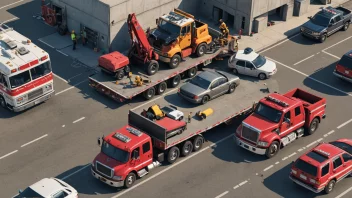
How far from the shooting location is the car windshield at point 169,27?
46375mm

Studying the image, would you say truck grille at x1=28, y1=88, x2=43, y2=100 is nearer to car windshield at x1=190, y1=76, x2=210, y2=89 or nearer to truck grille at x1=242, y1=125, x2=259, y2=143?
car windshield at x1=190, y1=76, x2=210, y2=89

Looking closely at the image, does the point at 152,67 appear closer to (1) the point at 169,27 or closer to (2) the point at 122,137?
(1) the point at 169,27

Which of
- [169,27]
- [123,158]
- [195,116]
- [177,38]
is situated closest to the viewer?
[123,158]

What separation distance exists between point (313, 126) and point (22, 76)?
18.2 m

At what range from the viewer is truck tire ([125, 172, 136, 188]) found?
36094mm

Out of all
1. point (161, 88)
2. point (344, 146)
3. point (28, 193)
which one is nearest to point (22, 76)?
point (161, 88)

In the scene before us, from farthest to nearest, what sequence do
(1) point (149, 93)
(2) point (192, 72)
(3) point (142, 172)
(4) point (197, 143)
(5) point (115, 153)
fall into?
(2) point (192, 72)
(1) point (149, 93)
(4) point (197, 143)
(3) point (142, 172)
(5) point (115, 153)

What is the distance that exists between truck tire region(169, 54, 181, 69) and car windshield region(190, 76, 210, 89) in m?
3.16

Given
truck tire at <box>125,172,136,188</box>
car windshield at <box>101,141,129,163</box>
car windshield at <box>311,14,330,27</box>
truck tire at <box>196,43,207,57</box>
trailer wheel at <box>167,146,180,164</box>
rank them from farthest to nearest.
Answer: car windshield at <box>311,14,330,27</box> < truck tire at <box>196,43,207,57</box> < trailer wheel at <box>167,146,180,164</box> < truck tire at <box>125,172,136,188</box> < car windshield at <box>101,141,129,163</box>

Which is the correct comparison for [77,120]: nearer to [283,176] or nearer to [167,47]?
[167,47]

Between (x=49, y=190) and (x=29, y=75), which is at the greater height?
(x=29, y=75)

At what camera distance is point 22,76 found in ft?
138

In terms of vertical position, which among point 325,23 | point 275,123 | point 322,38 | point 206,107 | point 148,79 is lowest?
point 322,38

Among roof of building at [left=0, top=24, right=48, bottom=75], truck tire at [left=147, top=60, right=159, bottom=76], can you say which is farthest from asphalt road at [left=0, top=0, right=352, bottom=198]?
roof of building at [left=0, top=24, right=48, bottom=75]
